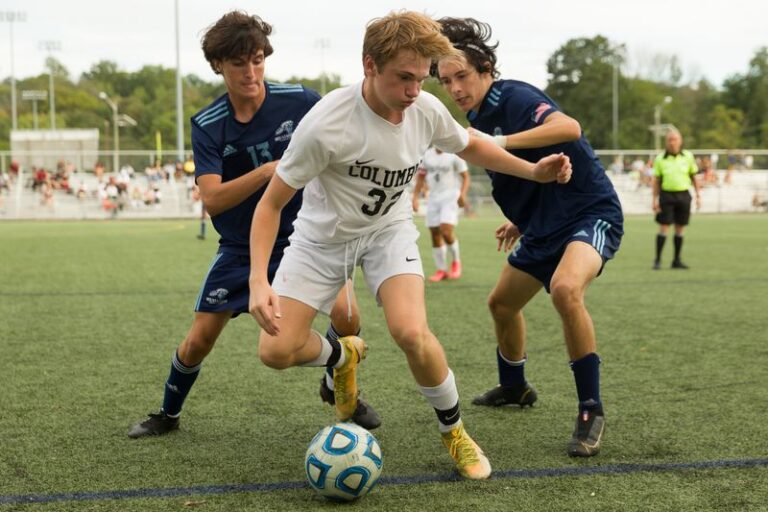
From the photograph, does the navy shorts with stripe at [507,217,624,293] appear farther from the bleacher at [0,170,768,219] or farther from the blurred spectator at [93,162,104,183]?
the blurred spectator at [93,162,104,183]

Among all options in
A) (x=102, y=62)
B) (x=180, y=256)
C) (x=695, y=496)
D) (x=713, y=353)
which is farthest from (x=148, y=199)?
(x=102, y=62)

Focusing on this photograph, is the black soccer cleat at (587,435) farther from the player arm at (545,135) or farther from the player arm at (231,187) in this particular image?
the player arm at (231,187)

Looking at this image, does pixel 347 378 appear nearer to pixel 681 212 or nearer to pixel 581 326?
pixel 581 326

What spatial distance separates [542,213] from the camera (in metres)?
4.70

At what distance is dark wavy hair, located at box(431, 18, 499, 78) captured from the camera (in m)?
4.51

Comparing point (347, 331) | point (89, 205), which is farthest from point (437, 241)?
point (89, 205)

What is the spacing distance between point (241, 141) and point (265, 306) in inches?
44.8

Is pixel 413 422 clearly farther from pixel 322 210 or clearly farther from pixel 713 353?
pixel 713 353

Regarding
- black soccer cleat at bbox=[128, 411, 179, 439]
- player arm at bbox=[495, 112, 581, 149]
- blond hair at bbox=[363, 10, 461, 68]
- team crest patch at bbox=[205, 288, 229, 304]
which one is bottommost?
black soccer cleat at bbox=[128, 411, 179, 439]

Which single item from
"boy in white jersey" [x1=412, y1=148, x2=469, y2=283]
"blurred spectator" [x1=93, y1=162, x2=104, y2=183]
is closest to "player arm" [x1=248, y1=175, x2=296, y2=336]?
"boy in white jersey" [x1=412, y1=148, x2=469, y2=283]

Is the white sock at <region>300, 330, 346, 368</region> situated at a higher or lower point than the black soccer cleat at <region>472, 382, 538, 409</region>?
higher

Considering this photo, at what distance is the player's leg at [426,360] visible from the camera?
3.75 metres

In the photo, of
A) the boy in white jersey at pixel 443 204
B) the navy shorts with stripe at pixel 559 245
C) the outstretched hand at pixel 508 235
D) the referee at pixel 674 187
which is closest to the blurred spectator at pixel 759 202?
the referee at pixel 674 187

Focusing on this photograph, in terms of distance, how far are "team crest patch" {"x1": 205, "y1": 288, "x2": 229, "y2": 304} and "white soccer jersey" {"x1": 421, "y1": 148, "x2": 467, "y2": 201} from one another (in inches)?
308
